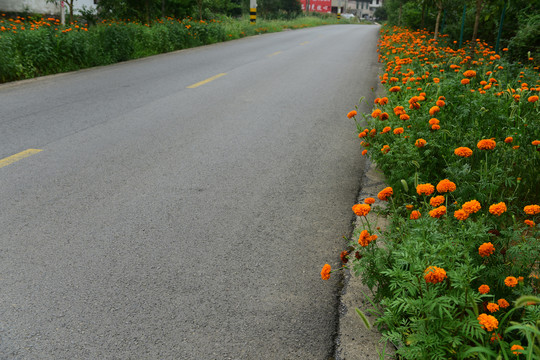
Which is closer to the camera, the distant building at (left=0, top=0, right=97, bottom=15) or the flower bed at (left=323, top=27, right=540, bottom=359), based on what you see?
the flower bed at (left=323, top=27, right=540, bottom=359)

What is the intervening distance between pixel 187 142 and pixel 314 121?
87.6 inches

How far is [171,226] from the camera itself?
3.68 meters

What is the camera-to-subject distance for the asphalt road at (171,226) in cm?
249

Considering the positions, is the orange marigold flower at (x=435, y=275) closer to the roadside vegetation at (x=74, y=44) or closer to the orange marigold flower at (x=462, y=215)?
the orange marigold flower at (x=462, y=215)

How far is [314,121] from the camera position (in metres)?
7.20

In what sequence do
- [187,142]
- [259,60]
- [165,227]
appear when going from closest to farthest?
[165,227] → [187,142] → [259,60]

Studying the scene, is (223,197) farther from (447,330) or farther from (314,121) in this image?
(314,121)

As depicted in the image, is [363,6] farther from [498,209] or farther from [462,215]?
[462,215]

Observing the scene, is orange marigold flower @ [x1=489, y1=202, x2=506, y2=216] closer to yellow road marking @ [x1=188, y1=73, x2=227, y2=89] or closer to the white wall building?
yellow road marking @ [x1=188, y1=73, x2=227, y2=89]

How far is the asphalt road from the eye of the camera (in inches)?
98.2

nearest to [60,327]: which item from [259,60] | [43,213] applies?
[43,213]

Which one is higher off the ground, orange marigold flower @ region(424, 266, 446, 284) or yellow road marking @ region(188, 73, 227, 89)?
yellow road marking @ region(188, 73, 227, 89)

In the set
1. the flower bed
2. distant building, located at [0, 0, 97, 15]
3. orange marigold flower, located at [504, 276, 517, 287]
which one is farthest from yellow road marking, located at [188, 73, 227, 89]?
distant building, located at [0, 0, 97, 15]

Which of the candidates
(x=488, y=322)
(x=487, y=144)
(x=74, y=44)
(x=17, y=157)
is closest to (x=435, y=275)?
(x=488, y=322)
